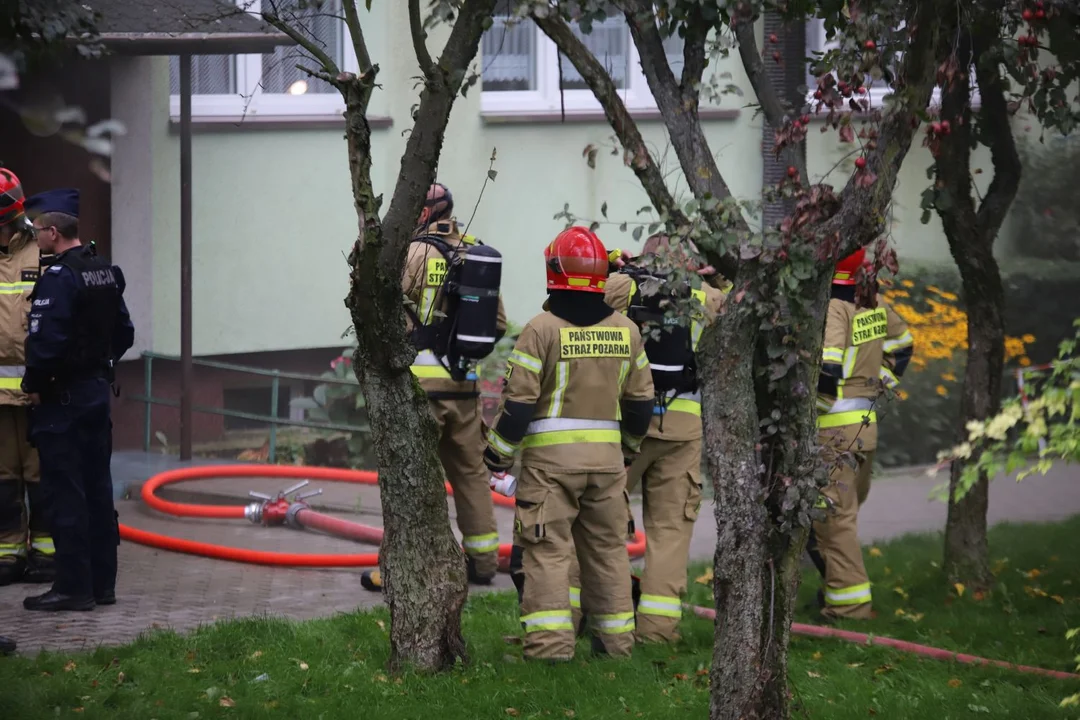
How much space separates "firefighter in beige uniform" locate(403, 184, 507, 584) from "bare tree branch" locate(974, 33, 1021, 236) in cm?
285

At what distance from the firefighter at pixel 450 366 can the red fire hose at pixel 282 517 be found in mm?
427

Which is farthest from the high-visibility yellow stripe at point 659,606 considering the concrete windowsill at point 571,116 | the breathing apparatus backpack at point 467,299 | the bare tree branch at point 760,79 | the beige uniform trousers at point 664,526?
the concrete windowsill at point 571,116

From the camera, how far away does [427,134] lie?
5.07 m

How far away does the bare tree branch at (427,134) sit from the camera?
506 cm

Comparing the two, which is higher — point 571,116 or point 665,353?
point 571,116

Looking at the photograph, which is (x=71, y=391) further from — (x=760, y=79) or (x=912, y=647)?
(x=912, y=647)

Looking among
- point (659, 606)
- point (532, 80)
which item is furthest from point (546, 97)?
point (659, 606)

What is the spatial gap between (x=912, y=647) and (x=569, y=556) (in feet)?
5.70

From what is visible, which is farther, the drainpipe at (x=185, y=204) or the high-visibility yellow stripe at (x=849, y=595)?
the drainpipe at (x=185, y=204)

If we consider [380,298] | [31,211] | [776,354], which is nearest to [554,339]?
[380,298]

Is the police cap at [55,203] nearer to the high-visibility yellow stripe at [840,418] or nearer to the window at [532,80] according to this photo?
the high-visibility yellow stripe at [840,418]

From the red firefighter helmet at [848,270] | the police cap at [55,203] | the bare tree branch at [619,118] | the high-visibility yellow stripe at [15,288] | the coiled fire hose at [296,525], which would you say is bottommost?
the coiled fire hose at [296,525]

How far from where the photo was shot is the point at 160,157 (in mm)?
11227

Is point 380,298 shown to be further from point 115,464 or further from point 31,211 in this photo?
point 115,464
